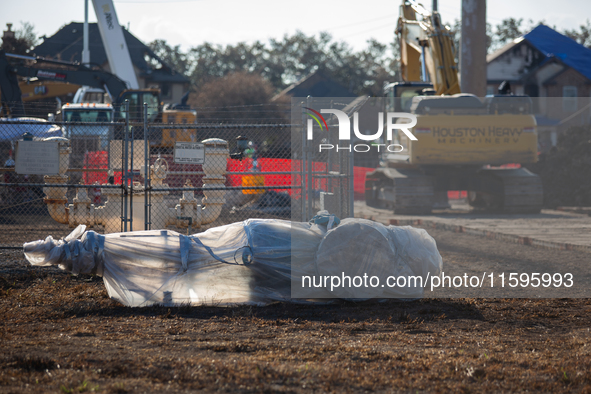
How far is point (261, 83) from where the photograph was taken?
185ft

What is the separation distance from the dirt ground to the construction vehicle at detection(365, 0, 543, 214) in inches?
366

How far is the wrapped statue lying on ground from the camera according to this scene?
6.52m

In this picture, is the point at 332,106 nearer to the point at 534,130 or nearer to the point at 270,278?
the point at 270,278

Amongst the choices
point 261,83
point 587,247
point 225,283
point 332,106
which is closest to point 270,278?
point 225,283

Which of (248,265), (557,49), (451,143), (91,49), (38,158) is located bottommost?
(248,265)

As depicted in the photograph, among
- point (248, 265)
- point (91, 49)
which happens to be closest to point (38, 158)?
point (248, 265)

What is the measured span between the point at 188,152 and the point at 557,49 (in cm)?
4374

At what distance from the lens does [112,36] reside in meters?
26.5

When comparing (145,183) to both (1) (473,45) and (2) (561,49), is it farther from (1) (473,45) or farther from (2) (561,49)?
(2) (561,49)

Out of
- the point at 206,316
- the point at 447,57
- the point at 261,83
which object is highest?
the point at 261,83

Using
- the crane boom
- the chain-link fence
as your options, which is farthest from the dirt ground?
the crane boom

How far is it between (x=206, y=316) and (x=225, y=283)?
60 centimetres

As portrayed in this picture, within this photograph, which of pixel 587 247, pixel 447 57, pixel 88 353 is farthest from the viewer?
pixel 447 57

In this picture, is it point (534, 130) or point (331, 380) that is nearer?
point (331, 380)
